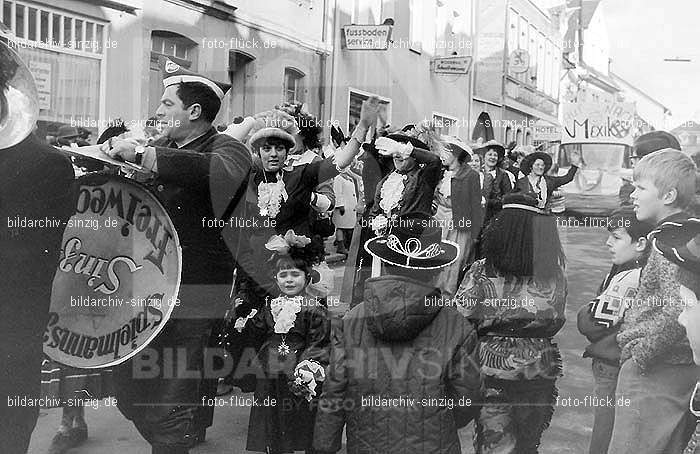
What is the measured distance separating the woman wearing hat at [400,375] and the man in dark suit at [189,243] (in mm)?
619

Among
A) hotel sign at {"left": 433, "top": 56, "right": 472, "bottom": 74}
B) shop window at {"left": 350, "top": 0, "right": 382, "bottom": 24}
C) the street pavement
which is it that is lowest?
the street pavement

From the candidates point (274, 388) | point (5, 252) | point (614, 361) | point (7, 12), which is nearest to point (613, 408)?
point (614, 361)

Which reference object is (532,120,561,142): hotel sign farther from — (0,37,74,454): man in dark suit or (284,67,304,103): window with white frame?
(0,37,74,454): man in dark suit

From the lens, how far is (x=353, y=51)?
11.7ft

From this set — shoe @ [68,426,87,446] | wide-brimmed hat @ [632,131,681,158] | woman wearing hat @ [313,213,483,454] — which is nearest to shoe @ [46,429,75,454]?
shoe @ [68,426,87,446]

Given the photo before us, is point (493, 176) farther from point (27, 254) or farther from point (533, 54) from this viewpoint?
point (27, 254)

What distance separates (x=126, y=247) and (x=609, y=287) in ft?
6.10

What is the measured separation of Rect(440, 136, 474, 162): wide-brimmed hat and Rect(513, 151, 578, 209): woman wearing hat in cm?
30

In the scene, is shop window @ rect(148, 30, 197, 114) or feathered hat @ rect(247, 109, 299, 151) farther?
feathered hat @ rect(247, 109, 299, 151)

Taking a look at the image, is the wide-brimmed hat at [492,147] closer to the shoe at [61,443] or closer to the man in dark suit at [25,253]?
the man in dark suit at [25,253]

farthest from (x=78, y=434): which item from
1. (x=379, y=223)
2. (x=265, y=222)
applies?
(x=379, y=223)

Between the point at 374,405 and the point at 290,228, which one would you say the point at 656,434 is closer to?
the point at 374,405

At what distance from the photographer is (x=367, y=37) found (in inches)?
139

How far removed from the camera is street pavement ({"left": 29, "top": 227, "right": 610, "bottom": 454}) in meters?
3.33
